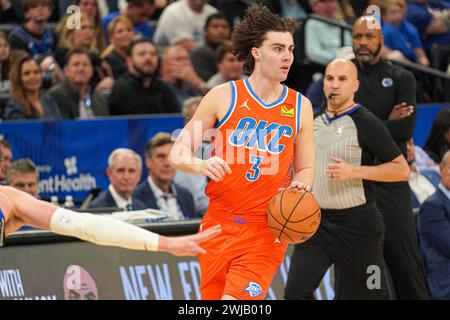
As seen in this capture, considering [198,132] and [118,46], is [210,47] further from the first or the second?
[198,132]

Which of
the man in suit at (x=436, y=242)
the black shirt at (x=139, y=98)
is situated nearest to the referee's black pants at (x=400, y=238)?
the man in suit at (x=436, y=242)

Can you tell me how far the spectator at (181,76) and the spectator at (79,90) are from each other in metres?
1.02

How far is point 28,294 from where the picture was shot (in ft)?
27.3

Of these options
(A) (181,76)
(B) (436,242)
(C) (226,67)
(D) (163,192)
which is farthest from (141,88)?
(B) (436,242)

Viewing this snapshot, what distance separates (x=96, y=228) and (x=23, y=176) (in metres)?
4.13

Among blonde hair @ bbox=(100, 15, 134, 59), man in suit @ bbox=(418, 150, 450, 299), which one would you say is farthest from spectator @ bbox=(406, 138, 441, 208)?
blonde hair @ bbox=(100, 15, 134, 59)

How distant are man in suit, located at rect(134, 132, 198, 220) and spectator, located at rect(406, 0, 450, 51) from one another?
21.2ft

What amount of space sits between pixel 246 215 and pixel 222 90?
845 mm

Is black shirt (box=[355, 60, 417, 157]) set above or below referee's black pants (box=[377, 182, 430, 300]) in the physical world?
above

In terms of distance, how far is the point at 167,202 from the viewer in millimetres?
9625

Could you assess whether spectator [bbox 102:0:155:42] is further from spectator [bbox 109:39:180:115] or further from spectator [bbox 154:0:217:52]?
spectator [bbox 109:39:180:115]

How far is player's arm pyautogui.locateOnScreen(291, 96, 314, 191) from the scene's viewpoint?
21.9 feet

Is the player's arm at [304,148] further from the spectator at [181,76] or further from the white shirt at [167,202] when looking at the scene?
the spectator at [181,76]

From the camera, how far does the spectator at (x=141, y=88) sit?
1154 cm
